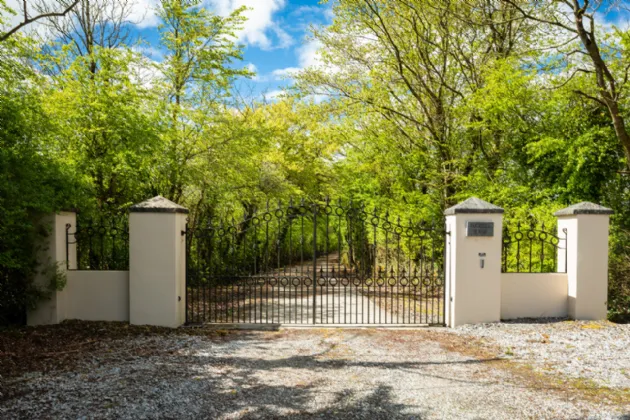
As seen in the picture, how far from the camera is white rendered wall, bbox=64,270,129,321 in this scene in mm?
7359

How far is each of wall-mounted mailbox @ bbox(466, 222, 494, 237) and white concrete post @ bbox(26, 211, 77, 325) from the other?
674 cm

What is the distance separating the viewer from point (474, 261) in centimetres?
727

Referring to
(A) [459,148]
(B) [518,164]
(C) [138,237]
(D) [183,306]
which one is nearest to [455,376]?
(D) [183,306]

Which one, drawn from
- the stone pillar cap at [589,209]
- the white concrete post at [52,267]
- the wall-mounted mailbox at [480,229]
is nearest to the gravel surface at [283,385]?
the white concrete post at [52,267]

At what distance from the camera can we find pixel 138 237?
23.3ft

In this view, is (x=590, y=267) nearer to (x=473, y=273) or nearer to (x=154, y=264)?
(x=473, y=273)

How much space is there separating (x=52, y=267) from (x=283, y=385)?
4701mm

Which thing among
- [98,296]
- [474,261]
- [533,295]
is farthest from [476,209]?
[98,296]

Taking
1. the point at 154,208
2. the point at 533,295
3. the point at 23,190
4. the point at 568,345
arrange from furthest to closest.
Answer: the point at 533,295
the point at 154,208
the point at 23,190
the point at 568,345

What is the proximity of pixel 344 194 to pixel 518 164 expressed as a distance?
703 cm

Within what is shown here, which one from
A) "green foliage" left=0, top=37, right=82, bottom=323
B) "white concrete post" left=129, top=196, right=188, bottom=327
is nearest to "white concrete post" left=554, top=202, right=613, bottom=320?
"white concrete post" left=129, top=196, right=188, bottom=327

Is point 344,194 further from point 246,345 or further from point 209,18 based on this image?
point 246,345

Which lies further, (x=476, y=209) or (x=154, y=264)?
(x=476, y=209)

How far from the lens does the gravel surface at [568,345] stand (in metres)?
5.12
